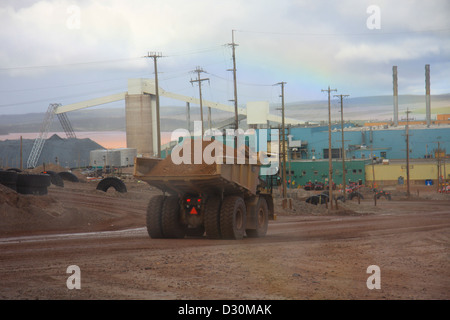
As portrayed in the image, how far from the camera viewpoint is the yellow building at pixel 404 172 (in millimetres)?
80500

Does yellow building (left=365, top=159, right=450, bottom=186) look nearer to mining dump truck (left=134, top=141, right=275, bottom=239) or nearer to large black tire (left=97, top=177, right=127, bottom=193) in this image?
large black tire (left=97, top=177, right=127, bottom=193)

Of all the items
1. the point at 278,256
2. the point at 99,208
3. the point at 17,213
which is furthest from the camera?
the point at 99,208

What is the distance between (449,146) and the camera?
88.7m

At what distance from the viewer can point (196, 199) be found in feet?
57.9

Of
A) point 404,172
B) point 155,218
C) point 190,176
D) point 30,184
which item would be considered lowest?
point 404,172

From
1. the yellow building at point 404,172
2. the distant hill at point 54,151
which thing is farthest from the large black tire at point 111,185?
the yellow building at point 404,172

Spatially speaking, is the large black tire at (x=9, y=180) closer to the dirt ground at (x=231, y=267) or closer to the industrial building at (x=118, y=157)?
the dirt ground at (x=231, y=267)

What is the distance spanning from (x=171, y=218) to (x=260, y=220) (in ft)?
12.4

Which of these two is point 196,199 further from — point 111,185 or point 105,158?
point 105,158

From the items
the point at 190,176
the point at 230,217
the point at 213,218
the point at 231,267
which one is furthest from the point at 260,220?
the point at 231,267

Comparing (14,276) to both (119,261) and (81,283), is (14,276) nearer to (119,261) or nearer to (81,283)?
(81,283)
